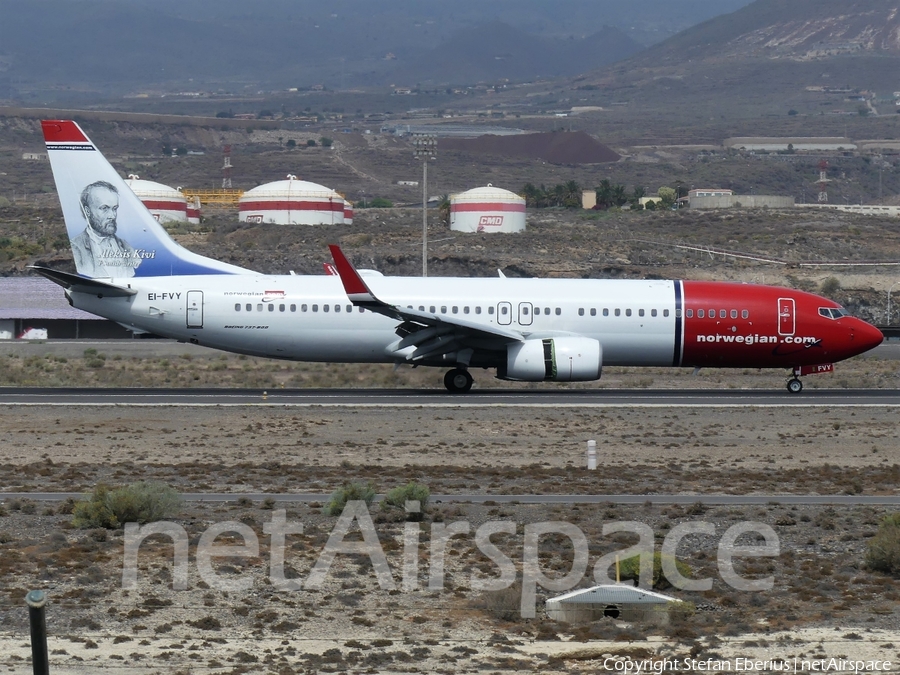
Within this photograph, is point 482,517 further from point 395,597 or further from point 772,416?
point 772,416

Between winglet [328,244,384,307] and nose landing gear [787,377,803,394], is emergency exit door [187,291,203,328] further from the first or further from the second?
nose landing gear [787,377,803,394]

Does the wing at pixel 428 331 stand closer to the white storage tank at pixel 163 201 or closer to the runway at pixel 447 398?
the runway at pixel 447 398

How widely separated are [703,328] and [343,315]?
33.7ft

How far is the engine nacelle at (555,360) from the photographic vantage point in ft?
116

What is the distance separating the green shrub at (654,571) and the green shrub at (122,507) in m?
6.87

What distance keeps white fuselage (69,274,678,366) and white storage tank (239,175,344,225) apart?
71.3 metres

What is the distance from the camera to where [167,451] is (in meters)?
26.1

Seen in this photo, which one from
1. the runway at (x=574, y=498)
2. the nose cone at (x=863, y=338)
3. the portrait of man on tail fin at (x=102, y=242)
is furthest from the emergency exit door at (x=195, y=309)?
the nose cone at (x=863, y=338)

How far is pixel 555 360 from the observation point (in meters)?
35.5

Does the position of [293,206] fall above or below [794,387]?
above

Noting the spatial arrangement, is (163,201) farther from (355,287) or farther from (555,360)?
(555,360)

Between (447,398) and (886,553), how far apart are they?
2116 cm

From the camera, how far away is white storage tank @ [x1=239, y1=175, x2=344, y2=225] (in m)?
109

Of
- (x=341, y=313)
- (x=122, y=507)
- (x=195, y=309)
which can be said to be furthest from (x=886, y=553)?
(x=195, y=309)
